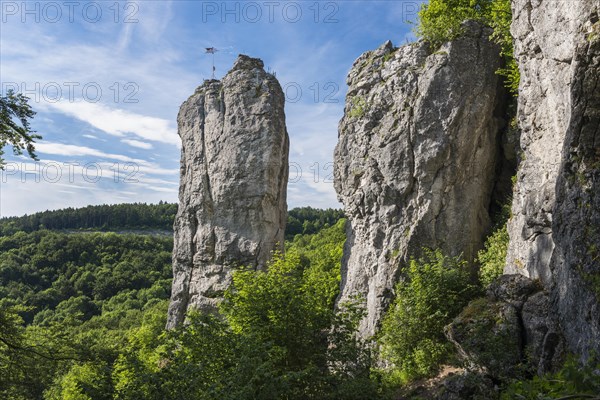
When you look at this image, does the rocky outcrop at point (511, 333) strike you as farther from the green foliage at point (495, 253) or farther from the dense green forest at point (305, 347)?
the green foliage at point (495, 253)

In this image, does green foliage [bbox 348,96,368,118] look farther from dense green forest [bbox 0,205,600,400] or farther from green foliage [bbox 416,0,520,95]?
dense green forest [bbox 0,205,600,400]

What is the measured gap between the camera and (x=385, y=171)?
654 inches

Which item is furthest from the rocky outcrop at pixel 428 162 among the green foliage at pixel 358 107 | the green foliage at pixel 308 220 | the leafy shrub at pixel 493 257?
the green foliage at pixel 308 220

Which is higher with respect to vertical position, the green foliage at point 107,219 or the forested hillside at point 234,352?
the green foliage at point 107,219

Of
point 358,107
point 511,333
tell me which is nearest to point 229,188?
point 358,107

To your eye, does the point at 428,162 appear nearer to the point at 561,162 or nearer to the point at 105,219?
the point at 561,162

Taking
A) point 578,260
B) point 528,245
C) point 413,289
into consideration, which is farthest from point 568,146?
point 413,289

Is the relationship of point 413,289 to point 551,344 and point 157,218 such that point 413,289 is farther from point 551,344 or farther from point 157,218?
point 157,218

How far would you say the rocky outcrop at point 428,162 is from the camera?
50.8 ft

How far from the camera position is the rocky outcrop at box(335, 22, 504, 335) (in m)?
15.5

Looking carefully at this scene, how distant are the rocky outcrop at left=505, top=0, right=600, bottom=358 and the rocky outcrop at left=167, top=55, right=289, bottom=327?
11.3 metres

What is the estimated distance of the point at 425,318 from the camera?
1315 cm

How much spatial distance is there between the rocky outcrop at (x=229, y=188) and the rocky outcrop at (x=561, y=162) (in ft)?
37.1

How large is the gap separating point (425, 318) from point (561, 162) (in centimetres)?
658
